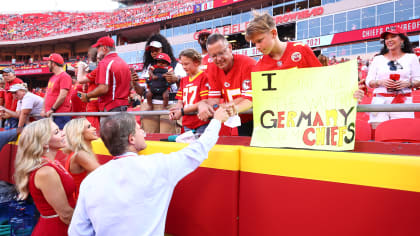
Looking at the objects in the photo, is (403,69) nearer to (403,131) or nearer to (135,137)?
(403,131)

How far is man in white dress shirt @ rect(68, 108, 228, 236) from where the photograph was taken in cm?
157

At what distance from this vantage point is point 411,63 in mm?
3391

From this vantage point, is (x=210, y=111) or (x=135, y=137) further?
(x=210, y=111)

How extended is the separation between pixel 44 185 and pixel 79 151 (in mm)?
537

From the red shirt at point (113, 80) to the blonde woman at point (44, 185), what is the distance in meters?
1.69

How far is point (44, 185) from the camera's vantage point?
7.29ft

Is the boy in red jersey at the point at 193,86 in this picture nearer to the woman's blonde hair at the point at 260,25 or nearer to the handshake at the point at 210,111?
the handshake at the point at 210,111

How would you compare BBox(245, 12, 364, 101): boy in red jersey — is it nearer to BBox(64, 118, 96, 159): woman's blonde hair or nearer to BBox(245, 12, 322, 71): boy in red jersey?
BBox(245, 12, 322, 71): boy in red jersey

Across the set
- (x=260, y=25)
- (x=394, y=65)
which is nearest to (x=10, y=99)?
(x=260, y=25)

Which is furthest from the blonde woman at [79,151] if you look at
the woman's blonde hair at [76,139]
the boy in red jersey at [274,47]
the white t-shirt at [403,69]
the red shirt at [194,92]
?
the white t-shirt at [403,69]

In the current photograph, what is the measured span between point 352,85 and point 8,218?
4130mm

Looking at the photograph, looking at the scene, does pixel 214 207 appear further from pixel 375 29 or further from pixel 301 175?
pixel 375 29

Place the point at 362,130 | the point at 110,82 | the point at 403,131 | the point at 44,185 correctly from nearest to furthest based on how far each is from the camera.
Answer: the point at 44,185, the point at 403,131, the point at 362,130, the point at 110,82

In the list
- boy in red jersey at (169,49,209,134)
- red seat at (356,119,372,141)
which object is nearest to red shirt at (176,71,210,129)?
boy in red jersey at (169,49,209,134)
